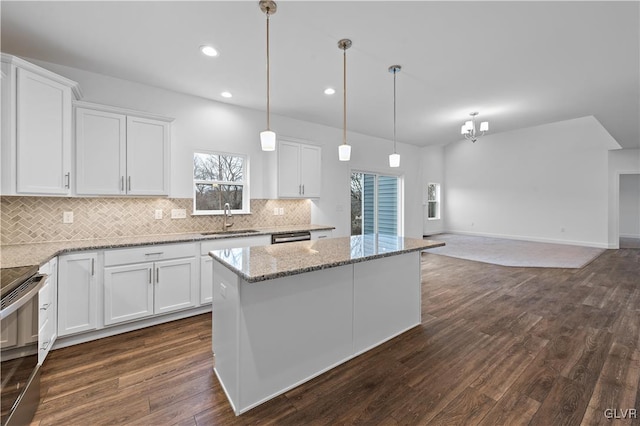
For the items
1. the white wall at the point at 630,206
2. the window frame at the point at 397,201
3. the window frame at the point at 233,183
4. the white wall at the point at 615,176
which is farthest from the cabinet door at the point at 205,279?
the white wall at the point at 630,206

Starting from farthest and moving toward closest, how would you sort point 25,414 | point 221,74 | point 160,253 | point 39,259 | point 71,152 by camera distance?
point 221,74 < point 160,253 < point 71,152 < point 39,259 < point 25,414

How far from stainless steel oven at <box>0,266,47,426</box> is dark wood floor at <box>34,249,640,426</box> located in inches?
8.9

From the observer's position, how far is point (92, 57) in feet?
8.93

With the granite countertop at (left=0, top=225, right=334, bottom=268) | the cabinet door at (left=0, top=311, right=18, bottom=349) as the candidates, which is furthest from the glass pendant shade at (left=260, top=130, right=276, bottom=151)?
the cabinet door at (left=0, top=311, right=18, bottom=349)

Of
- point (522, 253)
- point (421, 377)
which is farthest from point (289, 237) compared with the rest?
point (522, 253)

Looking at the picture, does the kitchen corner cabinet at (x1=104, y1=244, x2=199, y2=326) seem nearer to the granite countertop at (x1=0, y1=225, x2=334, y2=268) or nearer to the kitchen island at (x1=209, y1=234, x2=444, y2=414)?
the granite countertop at (x1=0, y1=225, x2=334, y2=268)

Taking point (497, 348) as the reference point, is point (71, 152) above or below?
above

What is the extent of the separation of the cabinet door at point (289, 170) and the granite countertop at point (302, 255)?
5.54 feet

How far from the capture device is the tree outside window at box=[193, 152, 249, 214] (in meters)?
3.77

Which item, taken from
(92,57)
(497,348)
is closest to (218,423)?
(497,348)

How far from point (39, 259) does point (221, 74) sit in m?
2.40

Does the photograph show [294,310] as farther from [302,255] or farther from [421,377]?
[421,377]

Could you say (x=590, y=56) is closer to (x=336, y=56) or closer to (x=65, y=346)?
(x=336, y=56)

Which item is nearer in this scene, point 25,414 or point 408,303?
point 25,414
